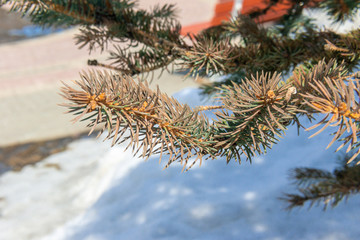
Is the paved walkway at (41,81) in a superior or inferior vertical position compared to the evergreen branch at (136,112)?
superior

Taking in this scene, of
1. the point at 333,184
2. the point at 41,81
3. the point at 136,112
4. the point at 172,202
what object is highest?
the point at 41,81

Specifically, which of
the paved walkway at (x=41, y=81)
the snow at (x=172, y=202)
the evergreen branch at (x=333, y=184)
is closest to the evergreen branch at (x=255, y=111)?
the evergreen branch at (x=333, y=184)

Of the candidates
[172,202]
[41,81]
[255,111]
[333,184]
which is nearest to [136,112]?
[255,111]

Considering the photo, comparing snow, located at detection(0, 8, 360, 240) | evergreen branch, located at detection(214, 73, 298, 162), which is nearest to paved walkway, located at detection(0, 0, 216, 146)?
snow, located at detection(0, 8, 360, 240)

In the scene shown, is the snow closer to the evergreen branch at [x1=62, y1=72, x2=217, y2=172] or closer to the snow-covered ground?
the snow-covered ground

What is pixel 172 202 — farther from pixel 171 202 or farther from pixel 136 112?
pixel 136 112

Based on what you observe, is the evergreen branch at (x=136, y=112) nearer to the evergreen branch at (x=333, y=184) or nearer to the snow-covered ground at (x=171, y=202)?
the evergreen branch at (x=333, y=184)
